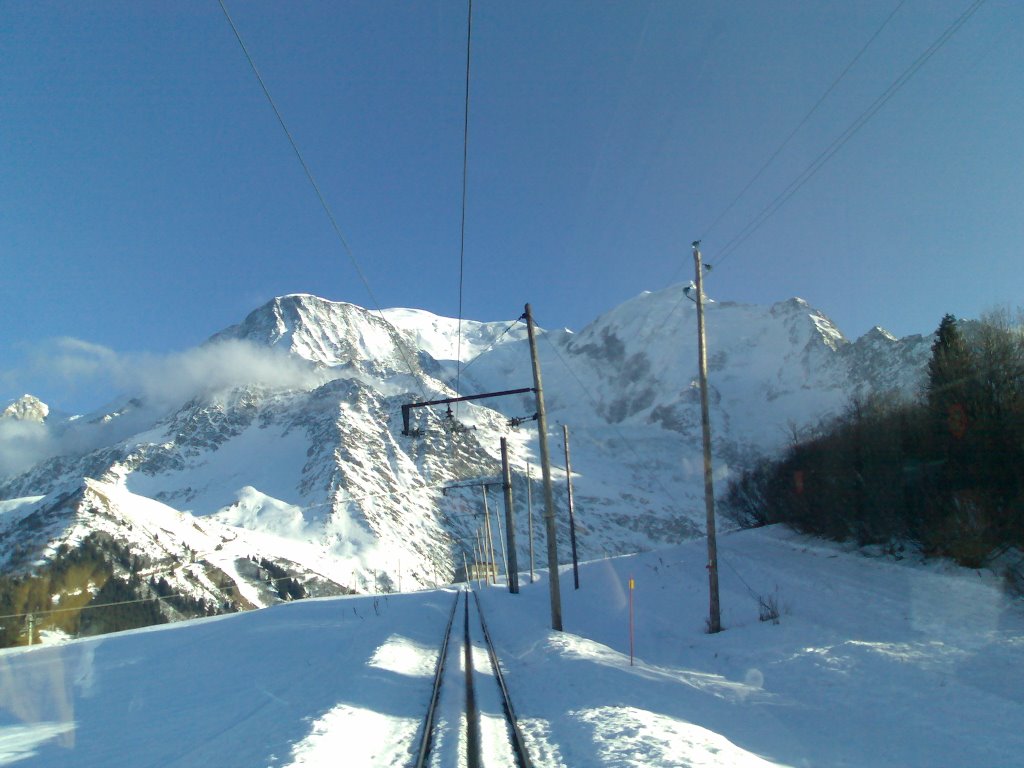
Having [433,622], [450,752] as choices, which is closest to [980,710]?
[450,752]

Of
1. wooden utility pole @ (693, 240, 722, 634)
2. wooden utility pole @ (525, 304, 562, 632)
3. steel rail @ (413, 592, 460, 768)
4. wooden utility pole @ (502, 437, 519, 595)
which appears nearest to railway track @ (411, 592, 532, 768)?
steel rail @ (413, 592, 460, 768)

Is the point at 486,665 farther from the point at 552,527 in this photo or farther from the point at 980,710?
the point at 980,710

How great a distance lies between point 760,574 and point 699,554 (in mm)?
7227

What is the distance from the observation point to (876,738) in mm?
9250

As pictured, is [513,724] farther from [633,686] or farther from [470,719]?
[633,686]

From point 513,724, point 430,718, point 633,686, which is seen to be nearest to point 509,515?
point 633,686

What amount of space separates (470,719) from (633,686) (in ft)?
11.3

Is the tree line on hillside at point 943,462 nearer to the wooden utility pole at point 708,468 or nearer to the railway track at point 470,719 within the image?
the wooden utility pole at point 708,468

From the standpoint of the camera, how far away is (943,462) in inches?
862

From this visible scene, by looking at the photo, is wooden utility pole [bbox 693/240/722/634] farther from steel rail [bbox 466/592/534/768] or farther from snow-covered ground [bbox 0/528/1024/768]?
steel rail [bbox 466/592/534/768]

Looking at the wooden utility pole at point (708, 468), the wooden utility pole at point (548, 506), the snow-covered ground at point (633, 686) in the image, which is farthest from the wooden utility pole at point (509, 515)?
the wooden utility pole at point (708, 468)

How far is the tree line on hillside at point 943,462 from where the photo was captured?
61.7 ft

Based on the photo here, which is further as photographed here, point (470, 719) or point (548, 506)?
point (548, 506)

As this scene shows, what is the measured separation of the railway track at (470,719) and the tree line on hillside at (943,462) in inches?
550
